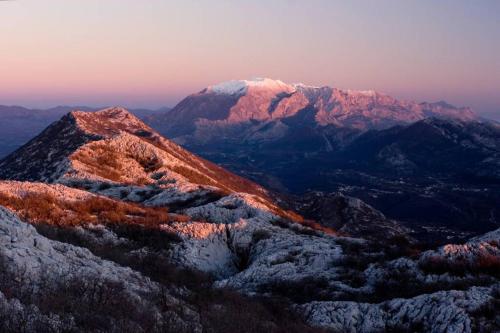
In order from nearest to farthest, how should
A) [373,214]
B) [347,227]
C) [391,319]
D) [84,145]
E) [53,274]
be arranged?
1. [53,274]
2. [391,319]
3. [84,145]
4. [347,227]
5. [373,214]

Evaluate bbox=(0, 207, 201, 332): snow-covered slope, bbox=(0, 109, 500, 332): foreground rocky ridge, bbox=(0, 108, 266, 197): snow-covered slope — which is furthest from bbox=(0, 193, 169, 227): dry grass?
bbox=(0, 108, 266, 197): snow-covered slope

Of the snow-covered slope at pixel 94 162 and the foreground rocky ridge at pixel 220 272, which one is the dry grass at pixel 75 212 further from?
the snow-covered slope at pixel 94 162

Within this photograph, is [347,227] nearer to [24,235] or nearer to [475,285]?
[475,285]

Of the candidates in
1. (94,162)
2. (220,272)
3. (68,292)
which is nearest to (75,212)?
(220,272)

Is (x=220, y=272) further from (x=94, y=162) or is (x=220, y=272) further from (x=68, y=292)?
(x=94, y=162)

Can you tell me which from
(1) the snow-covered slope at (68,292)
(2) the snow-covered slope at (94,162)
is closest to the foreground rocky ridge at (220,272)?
(1) the snow-covered slope at (68,292)

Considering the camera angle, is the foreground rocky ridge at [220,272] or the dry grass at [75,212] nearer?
the foreground rocky ridge at [220,272]

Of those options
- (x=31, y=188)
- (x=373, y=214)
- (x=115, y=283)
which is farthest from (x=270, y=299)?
(x=373, y=214)

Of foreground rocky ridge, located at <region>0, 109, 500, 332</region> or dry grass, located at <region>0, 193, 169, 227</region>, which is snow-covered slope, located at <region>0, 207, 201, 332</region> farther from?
dry grass, located at <region>0, 193, 169, 227</region>
